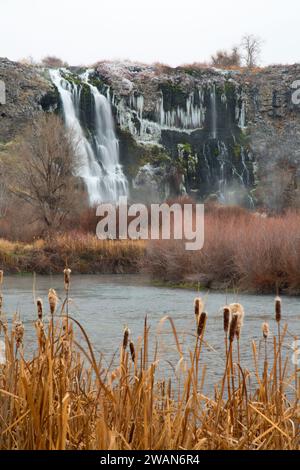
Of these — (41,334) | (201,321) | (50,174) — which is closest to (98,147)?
(50,174)

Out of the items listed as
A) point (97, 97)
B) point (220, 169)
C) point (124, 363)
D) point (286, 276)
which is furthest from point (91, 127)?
point (124, 363)

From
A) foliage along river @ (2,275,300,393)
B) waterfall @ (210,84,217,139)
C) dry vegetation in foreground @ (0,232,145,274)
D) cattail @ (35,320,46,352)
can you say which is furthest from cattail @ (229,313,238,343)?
waterfall @ (210,84,217,139)

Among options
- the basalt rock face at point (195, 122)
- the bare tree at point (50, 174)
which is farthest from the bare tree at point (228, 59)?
the bare tree at point (50, 174)

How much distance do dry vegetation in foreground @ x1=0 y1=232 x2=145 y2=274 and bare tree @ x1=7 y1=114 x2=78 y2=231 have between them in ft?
17.9

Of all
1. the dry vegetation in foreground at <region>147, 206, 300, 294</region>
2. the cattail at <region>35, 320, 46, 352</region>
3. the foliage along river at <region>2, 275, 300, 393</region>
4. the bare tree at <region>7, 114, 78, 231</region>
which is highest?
the bare tree at <region>7, 114, 78, 231</region>

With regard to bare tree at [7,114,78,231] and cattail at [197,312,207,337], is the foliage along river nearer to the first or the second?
cattail at [197,312,207,337]

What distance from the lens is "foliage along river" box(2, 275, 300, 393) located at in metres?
8.12

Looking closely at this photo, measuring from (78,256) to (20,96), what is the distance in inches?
950

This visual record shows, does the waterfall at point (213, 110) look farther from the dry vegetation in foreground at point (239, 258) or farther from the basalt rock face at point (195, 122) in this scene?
the dry vegetation in foreground at point (239, 258)

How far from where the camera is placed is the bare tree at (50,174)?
2939 cm

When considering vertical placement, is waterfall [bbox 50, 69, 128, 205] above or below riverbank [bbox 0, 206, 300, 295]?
above

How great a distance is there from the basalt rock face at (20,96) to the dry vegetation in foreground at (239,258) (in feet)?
84.3
